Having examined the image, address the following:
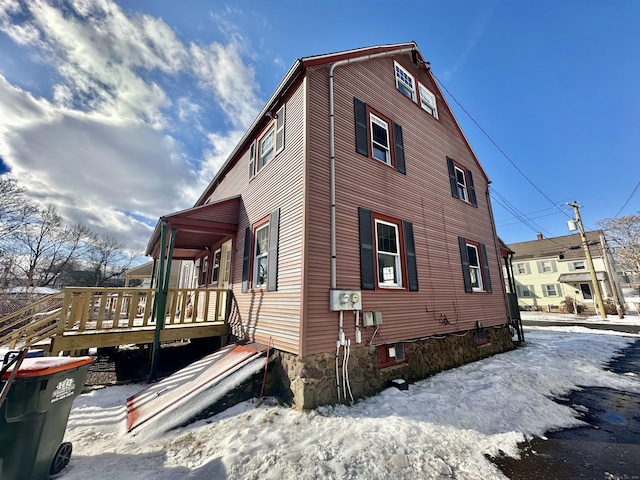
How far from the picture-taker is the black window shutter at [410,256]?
22.0 ft

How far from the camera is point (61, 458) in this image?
118 inches

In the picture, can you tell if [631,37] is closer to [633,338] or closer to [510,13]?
[510,13]

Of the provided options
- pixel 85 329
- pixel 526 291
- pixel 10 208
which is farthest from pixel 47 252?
pixel 526 291

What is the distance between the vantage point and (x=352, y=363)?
512 centimetres

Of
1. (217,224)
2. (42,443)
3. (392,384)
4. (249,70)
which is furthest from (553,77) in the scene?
(42,443)

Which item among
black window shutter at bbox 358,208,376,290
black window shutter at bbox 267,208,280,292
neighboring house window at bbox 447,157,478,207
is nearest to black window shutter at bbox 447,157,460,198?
neighboring house window at bbox 447,157,478,207

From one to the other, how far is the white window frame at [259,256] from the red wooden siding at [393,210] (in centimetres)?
217

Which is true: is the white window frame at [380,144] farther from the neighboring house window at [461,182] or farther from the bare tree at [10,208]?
the bare tree at [10,208]

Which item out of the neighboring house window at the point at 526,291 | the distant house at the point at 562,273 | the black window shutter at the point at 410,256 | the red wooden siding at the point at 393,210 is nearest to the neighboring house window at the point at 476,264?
the red wooden siding at the point at 393,210

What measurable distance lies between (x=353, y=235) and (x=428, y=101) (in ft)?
25.8

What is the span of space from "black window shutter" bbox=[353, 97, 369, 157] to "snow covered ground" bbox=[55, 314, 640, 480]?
5.77 m

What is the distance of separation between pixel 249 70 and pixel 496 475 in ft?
39.4

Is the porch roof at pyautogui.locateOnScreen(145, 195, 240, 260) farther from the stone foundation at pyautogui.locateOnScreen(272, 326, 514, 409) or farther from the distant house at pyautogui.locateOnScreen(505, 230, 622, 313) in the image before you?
the distant house at pyautogui.locateOnScreen(505, 230, 622, 313)

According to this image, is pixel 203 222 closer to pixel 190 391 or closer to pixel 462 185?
pixel 190 391
